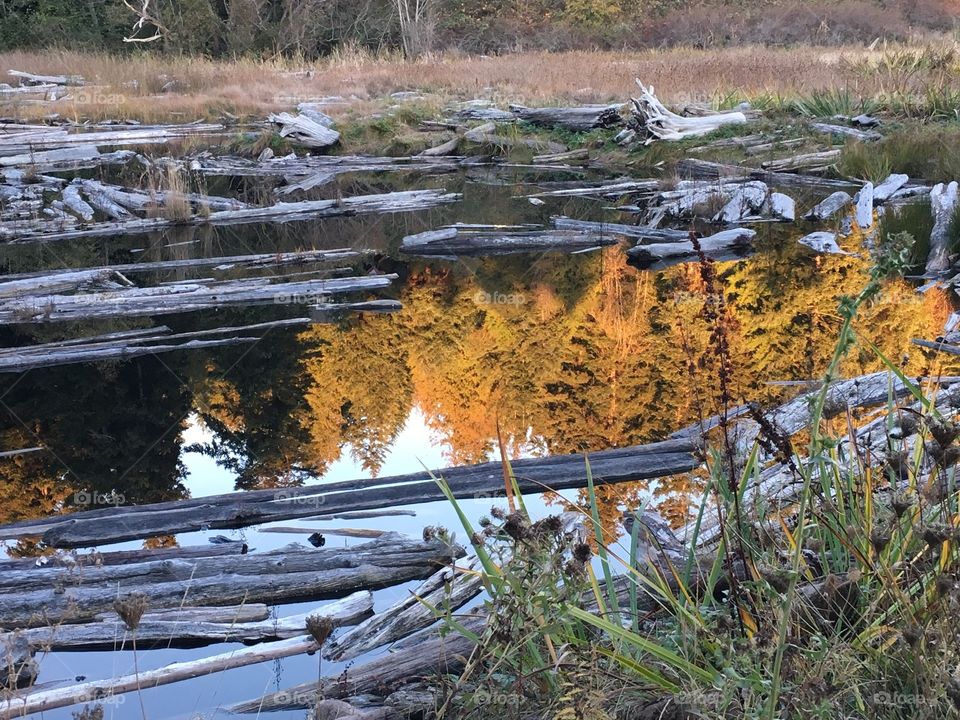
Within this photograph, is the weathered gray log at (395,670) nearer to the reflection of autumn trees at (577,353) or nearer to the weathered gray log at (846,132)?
the reflection of autumn trees at (577,353)

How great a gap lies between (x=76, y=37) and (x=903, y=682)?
1347 inches

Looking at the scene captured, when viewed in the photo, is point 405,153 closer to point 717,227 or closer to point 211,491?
point 717,227

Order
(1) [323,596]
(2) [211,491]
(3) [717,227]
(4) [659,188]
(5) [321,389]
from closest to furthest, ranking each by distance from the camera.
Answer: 1. (1) [323,596]
2. (2) [211,491]
3. (5) [321,389]
4. (3) [717,227]
5. (4) [659,188]

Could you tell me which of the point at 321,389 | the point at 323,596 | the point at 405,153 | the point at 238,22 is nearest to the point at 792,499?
the point at 323,596

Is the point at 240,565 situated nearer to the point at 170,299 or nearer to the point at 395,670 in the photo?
the point at 395,670

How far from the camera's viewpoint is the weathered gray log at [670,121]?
1620 cm


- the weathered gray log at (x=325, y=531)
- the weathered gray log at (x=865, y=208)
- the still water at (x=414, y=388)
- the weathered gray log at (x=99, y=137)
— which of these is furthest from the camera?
the weathered gray log at (x=99, y=137)

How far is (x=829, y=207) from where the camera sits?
39.9 feet

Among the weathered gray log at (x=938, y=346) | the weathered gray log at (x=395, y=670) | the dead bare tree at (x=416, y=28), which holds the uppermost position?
the dead bare tree at (x=416, y=28)

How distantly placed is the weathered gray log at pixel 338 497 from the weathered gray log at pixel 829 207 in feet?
24.7

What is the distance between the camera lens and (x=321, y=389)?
7348mm

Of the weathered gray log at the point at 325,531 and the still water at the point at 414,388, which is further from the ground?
the weathered gray log at the point at 325,531

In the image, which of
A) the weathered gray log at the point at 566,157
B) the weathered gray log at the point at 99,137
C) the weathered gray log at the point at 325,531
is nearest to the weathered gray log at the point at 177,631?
the weathered gray log at the point at 325,531

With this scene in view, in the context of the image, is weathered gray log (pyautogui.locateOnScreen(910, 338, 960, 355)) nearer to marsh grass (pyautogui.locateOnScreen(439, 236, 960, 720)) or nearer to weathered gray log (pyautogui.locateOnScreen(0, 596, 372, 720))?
marsh grass (pyautogui.locateOnScreen(439, 236, 960, 720))
